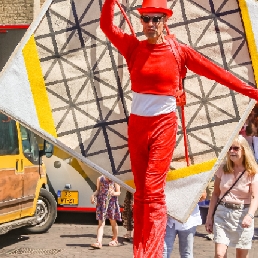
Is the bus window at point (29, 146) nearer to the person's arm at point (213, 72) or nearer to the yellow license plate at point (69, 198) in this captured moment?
the yellow license plate at point (69, 198)

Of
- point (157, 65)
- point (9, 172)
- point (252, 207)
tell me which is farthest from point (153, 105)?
point (9, 172)

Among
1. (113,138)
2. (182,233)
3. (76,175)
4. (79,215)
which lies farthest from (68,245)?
(113,138)

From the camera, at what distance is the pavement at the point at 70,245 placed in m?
10.5

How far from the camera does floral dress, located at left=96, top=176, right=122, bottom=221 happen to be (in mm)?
11016

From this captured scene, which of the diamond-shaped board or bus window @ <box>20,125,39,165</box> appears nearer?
the diamond-shaped board

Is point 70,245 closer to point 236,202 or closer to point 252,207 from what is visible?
point 236,202

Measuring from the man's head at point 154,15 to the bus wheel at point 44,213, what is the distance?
7823 mm

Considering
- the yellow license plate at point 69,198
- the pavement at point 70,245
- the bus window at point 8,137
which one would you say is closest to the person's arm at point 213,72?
the pavement at point 70,245

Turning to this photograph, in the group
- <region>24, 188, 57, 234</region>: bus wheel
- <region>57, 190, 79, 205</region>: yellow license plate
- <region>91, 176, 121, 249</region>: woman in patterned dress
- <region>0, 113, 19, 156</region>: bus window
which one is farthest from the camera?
<region>57, 190, 79, 205</region>: yellow license plate

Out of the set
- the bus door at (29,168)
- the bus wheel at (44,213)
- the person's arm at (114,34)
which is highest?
the person's arm at (114,34)

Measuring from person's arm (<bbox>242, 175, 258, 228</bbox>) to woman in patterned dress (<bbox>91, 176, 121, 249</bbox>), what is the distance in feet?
14.9

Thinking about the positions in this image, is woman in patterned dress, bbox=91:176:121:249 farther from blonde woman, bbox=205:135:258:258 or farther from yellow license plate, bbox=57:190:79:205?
blonde woman, bbox=205:135:258:258

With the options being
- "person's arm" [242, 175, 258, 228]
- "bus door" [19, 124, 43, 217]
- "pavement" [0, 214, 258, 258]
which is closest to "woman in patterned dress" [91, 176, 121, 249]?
"pavement" [0, 214, 258, 258]

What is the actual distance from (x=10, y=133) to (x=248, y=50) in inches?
252
